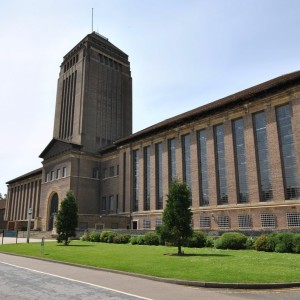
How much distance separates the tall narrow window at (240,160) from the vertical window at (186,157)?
7535 millimetres

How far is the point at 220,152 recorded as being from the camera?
40.2m

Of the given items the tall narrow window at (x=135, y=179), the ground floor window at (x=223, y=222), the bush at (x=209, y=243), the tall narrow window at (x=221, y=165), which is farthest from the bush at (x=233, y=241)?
the tall narrow window at (x=135, y=179)

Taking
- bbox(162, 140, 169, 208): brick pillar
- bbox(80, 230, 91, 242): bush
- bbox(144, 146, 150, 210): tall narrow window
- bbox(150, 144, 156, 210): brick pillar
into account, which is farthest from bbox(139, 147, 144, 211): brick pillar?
bbox(80, 230, 91, 242): bush

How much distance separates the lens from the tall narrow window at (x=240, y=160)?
36969 millimetres

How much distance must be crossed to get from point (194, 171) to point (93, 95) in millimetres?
33053

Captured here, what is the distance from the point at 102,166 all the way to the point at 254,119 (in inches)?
1325

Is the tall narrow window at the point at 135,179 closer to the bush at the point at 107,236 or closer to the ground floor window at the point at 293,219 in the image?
the bush at the point at 107,236

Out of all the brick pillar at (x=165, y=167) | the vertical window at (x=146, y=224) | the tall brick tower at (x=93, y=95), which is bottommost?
the vertical window at (x=146, y=224)

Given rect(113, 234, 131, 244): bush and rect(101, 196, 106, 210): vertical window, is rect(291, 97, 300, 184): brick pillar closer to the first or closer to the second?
rect(113, 234, 131, 244): bush

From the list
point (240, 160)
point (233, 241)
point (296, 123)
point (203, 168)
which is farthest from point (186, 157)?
point (233, 241)

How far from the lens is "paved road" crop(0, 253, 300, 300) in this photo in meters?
9.62

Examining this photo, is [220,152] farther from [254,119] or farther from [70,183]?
[70,183]

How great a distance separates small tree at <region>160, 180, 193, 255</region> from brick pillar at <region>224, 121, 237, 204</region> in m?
15.1

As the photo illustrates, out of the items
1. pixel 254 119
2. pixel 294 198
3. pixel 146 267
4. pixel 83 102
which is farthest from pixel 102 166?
pixel 146 267
